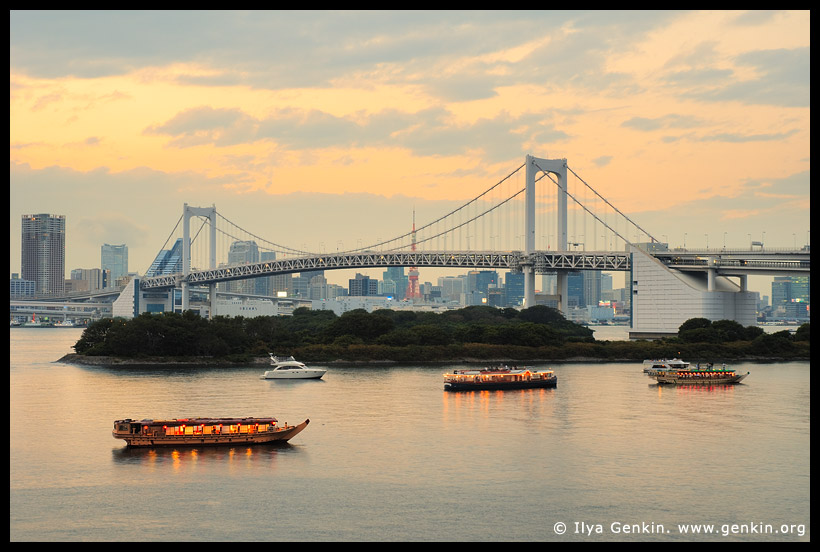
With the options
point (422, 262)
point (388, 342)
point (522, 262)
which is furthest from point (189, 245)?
point (388, 342)

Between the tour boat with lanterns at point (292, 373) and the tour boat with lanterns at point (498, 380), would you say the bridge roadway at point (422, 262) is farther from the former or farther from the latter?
the tour boat with lanterns at point (292, 373)

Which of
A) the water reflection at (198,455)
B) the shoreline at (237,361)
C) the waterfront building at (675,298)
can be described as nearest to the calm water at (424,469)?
the water reflection at (198,455)

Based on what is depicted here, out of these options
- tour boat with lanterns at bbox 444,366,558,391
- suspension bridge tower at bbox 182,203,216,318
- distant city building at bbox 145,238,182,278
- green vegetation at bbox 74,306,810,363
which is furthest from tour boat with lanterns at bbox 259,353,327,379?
distant city building at bbox 145,238,182,278

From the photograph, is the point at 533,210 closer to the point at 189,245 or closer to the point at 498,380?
the point at 498,380

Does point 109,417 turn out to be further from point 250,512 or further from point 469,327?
point 469,327

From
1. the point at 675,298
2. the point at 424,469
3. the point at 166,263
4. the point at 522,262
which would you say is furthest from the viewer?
the point at 166,263
